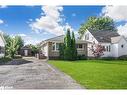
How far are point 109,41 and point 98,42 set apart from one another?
828 millimetres

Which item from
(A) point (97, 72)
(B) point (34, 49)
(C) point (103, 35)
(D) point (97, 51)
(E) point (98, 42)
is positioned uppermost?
(C) point (103, 35)

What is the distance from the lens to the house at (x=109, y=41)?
13570 millimetres

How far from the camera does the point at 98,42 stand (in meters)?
15.4

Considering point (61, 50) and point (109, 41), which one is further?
point (109, 41)

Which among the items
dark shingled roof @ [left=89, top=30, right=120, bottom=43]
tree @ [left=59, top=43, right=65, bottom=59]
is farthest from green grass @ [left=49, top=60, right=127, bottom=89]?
dark shingled roof @ [left=89, top=30, right=120, bottom=43]

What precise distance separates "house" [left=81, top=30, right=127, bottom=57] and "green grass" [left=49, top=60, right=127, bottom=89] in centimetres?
40

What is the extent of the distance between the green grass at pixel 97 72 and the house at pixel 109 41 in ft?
1.32

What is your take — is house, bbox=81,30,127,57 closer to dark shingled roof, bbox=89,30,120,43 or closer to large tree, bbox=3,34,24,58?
dark shingled roof, bbox=89,30,120,43

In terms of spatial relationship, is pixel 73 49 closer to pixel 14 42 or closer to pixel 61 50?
pixel 61 50

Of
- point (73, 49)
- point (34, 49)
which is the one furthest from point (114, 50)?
point (34, 49)

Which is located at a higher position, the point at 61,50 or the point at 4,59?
the point at 61,50
